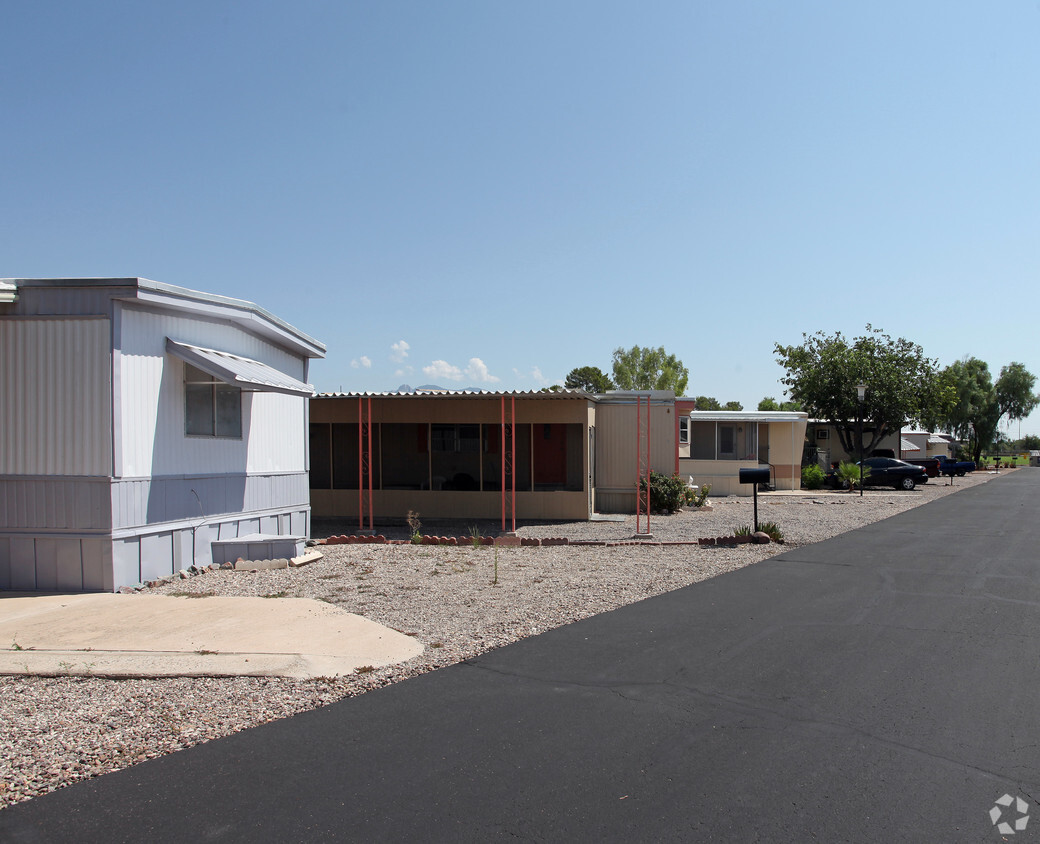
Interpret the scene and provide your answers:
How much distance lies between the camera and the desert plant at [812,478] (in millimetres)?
31609

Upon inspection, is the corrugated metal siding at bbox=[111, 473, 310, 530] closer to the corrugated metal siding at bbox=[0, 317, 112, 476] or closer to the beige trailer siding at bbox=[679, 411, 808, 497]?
the corrugated metal siding at bbox=[0, 317, 112, 476]

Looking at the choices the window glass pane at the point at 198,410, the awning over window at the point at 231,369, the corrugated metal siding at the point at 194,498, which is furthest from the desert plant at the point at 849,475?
the window glass pane at the point at 198,410

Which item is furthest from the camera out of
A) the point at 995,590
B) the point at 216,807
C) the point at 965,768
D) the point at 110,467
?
the point at 995,590

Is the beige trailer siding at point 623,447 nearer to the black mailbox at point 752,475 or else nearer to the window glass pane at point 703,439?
the black mailbox at point 752,475

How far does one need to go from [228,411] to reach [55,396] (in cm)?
247

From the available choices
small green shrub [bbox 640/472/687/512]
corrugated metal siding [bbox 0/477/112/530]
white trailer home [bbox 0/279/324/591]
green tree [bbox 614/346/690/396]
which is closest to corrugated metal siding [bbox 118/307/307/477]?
white trailer home [bbox 0/279/324/591]

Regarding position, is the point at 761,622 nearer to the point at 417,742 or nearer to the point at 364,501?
the point at 417,742

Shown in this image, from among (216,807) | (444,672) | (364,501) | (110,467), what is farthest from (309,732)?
(364,501)

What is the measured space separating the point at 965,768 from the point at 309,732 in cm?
364

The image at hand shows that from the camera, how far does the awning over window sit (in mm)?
9711

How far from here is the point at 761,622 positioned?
761 centimetres

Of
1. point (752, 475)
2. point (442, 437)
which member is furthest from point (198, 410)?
point (752, 475)

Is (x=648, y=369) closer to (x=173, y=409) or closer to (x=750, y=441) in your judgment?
(x=750, y=441)

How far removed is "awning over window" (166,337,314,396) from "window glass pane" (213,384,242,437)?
434 millimetres
